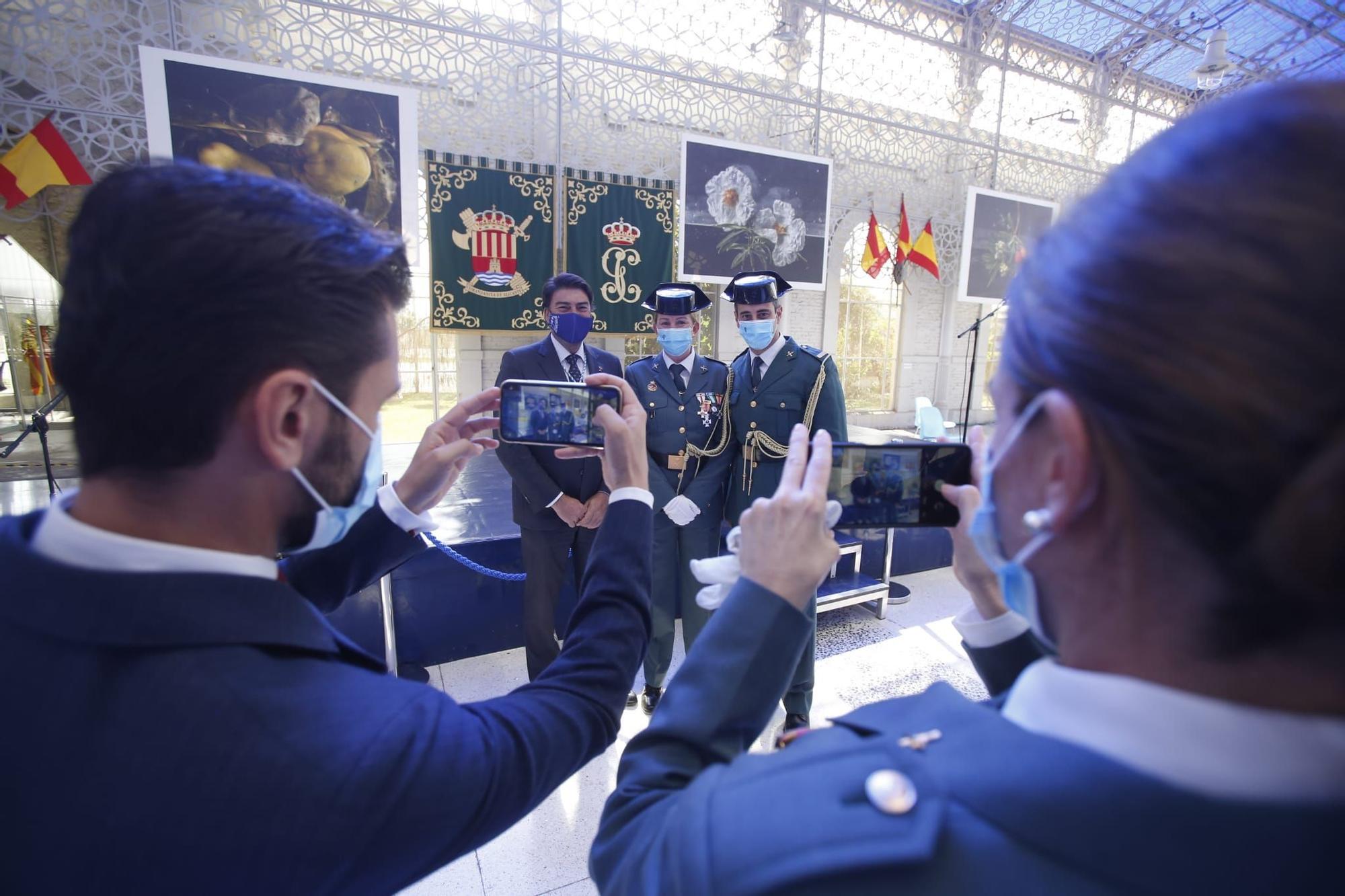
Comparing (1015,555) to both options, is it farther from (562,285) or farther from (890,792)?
(562,285)

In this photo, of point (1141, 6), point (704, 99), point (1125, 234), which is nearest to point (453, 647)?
point (1125, 234)

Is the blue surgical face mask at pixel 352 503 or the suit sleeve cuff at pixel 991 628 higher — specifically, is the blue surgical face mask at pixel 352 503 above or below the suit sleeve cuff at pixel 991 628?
above

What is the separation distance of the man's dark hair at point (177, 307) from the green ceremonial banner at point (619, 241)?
5548 mm

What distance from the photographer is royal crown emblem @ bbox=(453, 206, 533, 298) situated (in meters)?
5.61

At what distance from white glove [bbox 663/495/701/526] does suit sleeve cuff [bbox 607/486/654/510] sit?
161 centimetres

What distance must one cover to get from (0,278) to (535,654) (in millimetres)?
9458

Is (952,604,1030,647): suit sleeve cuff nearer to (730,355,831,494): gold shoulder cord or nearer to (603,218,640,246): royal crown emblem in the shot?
(730,355,831,494): gold shoulder cord

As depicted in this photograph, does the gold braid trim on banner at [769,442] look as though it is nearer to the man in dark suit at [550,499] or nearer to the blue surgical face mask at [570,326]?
the man in dark suit at [550,499]

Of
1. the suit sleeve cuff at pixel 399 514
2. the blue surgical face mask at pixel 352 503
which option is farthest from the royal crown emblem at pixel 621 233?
the blue surgical face mask at pixel 352 503

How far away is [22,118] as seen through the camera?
423 cm

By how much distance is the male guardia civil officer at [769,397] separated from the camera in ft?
8.56

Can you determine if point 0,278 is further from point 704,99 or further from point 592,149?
point 704,99

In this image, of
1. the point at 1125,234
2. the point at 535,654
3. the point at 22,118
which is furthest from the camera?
the point at 22,118

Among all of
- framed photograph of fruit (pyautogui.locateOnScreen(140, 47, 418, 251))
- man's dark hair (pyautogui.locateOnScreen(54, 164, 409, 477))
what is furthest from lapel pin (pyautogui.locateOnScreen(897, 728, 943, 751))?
framed photograph of fruit (pyautogui.locateOnScreen(140, 47, 418, 251))
